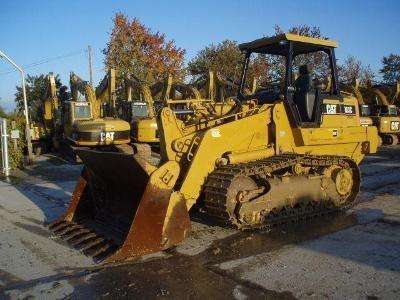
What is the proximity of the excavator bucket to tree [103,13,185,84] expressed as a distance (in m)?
28.2

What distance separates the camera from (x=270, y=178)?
674cm

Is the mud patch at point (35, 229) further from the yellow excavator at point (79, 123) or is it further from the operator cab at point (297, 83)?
the yellow excavator at point (79, 123)

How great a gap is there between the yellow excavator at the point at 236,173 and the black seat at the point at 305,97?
0.6 inches

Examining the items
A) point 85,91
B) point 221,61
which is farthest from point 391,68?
point 85,91

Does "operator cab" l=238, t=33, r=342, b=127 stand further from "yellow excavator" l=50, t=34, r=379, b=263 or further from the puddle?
the puddle

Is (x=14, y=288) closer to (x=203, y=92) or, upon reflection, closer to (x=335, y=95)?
(x=335, y=95)

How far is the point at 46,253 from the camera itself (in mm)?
6047

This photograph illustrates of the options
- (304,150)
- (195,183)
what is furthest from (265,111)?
(195,183)

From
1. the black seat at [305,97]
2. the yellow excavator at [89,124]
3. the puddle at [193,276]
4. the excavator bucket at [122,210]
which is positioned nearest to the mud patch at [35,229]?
the excavator bucket at [122,210]

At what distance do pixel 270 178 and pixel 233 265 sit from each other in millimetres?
1789

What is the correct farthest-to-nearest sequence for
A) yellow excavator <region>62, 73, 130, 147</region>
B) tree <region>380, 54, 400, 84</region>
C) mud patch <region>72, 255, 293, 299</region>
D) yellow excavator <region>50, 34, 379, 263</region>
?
tree <region>380, 54, 400, 84</region> → yellow excavator <region>62, 73, 130, 147</region> → yellow excavator <region>50, 34, 379, 263</region> → mud patch <region>72, 255, 293, 299</region>

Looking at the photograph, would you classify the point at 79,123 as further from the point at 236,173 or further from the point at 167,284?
the point at 167,284

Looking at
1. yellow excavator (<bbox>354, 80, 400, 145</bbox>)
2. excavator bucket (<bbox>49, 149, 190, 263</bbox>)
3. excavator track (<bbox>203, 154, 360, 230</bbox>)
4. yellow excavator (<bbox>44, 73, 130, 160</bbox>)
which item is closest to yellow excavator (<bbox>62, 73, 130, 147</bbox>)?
yellow excavator (<bbox>44, 73, 130, 160</bbox>)

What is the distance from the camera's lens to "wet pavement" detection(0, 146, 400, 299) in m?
4.63
